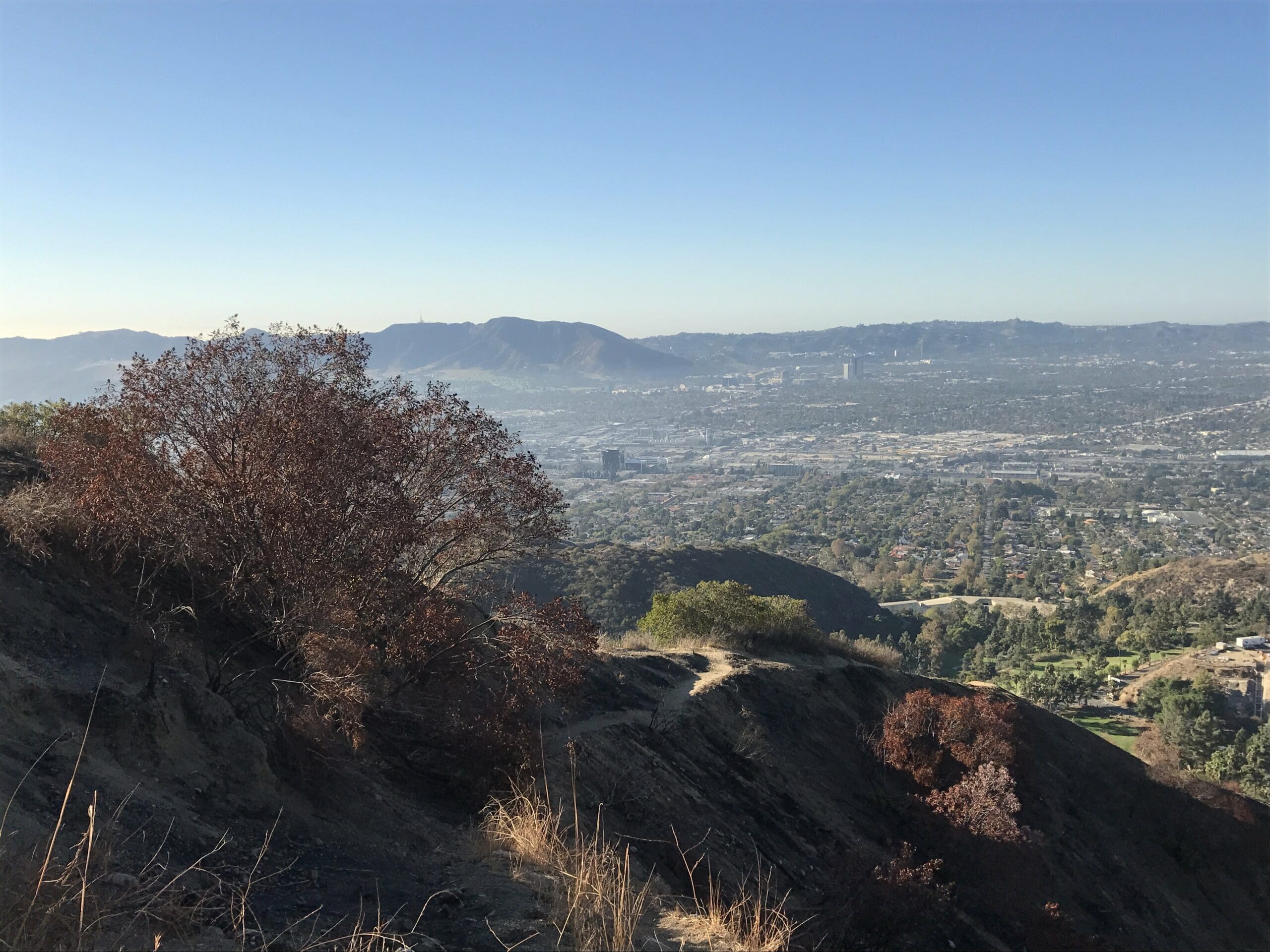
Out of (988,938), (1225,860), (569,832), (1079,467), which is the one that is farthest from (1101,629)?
(1079,467)

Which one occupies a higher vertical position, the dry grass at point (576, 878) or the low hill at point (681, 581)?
the dry grass at point (576, 878)

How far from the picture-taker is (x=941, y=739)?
18.5 m

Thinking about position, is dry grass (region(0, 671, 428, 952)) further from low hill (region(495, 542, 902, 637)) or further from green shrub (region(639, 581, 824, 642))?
low hill (region(495, 542, 902, 637))

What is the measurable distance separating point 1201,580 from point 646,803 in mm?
65720

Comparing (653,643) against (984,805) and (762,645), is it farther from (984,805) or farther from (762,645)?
(984,805)

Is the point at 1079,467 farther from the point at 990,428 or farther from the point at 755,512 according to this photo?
the point at 755,512

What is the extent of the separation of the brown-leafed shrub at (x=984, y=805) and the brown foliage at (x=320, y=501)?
29.0ft

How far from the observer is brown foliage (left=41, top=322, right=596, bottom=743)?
9.16 metres

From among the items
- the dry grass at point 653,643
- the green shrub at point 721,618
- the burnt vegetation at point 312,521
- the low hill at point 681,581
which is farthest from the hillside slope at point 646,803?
the low hill at point 681,581

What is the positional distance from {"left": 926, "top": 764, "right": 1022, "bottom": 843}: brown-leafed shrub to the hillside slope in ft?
0.88

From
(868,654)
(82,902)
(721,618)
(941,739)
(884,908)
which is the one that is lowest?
(868,654)

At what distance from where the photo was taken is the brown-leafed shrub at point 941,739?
18.0 m

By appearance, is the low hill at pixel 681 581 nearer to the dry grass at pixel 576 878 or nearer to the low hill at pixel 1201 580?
the low hill at pixel 1201 580

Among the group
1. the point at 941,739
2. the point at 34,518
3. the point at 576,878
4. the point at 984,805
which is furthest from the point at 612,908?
the point at 941,739
